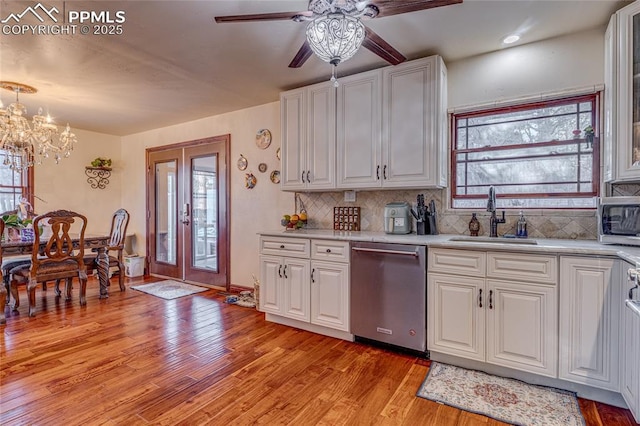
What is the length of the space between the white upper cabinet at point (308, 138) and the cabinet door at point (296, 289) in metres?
0.80

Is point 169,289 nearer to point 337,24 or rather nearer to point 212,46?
point 212,46

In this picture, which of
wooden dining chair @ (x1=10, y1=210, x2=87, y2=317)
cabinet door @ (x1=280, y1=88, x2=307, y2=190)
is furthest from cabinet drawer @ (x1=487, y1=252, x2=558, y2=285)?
wooden dining chair @ (x1=10, y1=210, x2=87, y2=317)

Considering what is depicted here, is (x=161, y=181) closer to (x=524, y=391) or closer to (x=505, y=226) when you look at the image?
(x=505, y=226)

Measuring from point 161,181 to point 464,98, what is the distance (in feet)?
15.0

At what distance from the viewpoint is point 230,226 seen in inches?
175

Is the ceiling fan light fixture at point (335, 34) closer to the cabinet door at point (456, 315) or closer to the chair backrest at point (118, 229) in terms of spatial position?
the cabinet door at point (456, 315)

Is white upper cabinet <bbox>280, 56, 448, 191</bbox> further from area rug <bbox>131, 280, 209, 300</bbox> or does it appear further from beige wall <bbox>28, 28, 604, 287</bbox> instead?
area rug <bbox>131, 280, 209, 300</bbox>

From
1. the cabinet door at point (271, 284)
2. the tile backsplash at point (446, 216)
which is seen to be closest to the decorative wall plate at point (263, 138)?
the tile backsplash at point (446, 216)

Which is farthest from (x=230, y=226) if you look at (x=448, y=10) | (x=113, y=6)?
(x=448, y=10)

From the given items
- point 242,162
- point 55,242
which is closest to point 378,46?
point 242,162

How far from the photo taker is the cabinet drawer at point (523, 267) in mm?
1998

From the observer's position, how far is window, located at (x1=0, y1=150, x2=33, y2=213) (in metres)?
4.57

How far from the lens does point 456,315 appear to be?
230 centimetres

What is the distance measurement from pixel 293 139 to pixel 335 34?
1.80m
